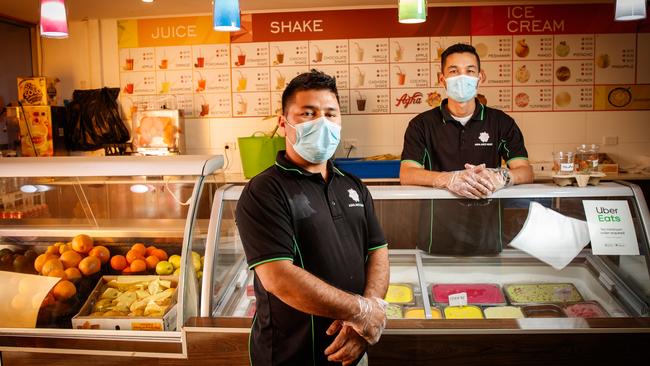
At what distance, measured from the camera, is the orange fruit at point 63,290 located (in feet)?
8.29

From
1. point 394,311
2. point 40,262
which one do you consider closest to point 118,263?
point 40,262

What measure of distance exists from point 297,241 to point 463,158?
1.49 metres

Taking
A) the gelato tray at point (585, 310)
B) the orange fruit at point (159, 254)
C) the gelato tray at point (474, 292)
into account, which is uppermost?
the orange fruit at point (159, 254)

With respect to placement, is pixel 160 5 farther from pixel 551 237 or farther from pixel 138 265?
pixel 551 237

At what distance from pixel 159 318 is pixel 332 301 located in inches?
40.8

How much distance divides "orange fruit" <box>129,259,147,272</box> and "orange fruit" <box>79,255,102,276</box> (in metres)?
0.15

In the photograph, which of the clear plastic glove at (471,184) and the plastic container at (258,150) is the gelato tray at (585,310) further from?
the plastic container at (258,150)

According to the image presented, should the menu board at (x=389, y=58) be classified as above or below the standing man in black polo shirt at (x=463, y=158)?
above

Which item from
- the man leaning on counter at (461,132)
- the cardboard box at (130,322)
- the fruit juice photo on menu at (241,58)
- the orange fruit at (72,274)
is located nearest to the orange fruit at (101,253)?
the orange fruit at (72,274)

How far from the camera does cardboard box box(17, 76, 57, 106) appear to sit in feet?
18.9

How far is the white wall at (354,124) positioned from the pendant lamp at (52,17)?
3.11m

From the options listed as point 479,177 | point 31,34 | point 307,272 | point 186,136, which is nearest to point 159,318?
point 307,272

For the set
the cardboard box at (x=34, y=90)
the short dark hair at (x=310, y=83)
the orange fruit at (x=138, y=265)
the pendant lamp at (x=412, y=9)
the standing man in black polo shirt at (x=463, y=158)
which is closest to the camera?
the short dark hair at (x=310, y=83)

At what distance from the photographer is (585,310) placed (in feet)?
7.49
